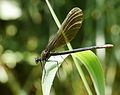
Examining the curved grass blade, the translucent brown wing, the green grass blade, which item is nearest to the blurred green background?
the translucent brown wing

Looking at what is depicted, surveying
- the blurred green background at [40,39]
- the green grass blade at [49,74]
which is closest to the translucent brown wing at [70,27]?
the green grass blade at [49,74]

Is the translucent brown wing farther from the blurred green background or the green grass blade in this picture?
the blurred green background

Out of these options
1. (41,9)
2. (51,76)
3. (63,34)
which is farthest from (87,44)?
(51,76)

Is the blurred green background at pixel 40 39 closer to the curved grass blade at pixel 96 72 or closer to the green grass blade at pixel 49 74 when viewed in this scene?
the green grass blade at pixel 49 74

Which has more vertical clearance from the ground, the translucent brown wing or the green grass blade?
the translucent brown wing

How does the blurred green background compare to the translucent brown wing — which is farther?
the blurred green background

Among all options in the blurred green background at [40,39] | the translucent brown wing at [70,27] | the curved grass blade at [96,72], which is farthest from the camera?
the blurred green background at [40,39]

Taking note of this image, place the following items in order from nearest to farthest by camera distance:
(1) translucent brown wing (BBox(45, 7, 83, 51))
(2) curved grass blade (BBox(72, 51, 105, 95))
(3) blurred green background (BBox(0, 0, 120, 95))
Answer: (2) curved grass blade (BBox(72, 51, 105, 95)), (1) translucent brown wing (BBox(45, 7, 83, 51)), (3) blurred green background (BBox(0, 0, 120, 95))
